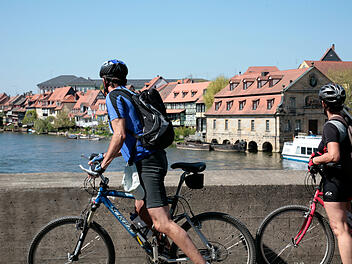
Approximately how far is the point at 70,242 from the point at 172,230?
→ 85cm

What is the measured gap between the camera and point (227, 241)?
3678mm

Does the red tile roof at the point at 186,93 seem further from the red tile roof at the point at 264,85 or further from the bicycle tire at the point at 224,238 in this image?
the bicycle tire at the point at 224,238

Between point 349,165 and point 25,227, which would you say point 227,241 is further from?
point 25,227

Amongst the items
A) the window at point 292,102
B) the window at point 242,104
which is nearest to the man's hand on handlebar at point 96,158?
the window at point 292,102

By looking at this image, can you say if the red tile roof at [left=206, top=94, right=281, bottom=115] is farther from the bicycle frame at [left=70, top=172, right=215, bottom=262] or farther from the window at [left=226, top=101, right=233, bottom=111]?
the bicycle frame at [left=70, top=172, right=215, bottom=262]

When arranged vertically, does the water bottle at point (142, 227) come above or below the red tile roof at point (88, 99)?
below

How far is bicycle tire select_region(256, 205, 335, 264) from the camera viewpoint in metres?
3.85

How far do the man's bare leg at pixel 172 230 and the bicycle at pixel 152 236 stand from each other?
165 millimetres

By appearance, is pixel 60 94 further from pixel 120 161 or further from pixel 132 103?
pixel 132 103

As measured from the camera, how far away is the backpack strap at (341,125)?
3.32 meters

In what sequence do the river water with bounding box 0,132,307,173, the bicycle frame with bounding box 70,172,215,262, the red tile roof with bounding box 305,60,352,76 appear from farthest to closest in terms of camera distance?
1. the red tile roof with bounding box 305,60,352,76
2. the river water with bounding box 0,132,307,173
3. the bicycle frame with bounding box 70,172,215,262

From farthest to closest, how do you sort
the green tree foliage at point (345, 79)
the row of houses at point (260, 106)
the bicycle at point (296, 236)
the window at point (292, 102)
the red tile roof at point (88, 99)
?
1. the red tile roof at point (88, 99)
2. the window at point (292, 102)
3. the row of houses at point (260, 106)
4. the green tree foliage at point (345, 79)
5. the bicycle at point (296, 236)

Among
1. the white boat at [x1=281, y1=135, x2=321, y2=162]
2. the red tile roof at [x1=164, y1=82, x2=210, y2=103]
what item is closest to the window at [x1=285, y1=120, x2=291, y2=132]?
the white boat at [x1=281, y1=135, x2=321, y2=162]

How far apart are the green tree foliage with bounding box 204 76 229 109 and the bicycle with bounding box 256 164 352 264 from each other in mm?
75179
